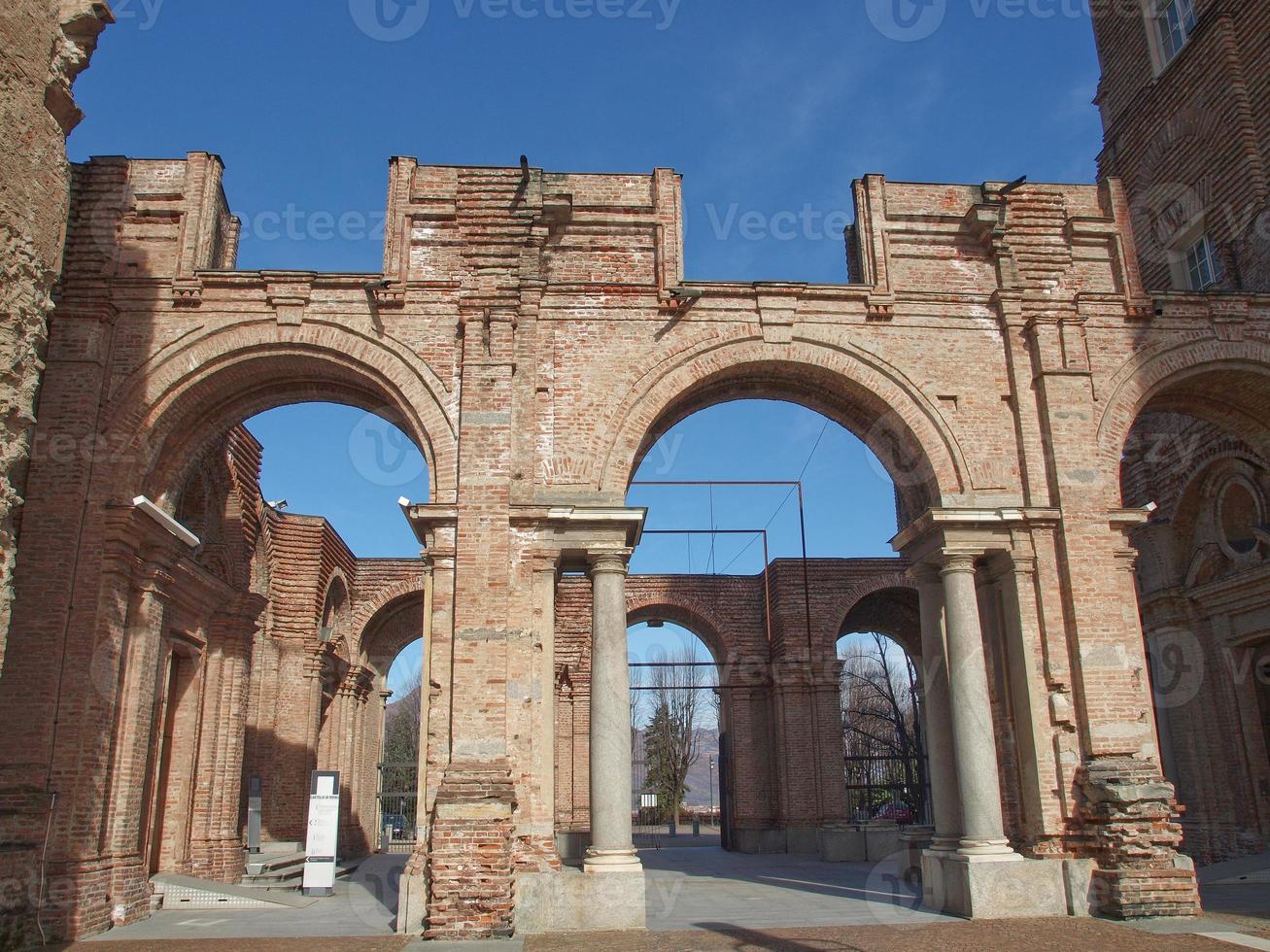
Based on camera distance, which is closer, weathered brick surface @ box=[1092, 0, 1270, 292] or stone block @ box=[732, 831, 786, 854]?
weathered brick surface @ box=[1092, 0, 1270, 292]

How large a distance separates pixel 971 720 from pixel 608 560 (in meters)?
4.47

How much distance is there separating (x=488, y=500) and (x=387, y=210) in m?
4.13

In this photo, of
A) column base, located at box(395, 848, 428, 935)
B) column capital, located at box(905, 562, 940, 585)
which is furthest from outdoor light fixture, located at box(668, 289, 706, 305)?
column base, located at box(395, 848, 428, 935)

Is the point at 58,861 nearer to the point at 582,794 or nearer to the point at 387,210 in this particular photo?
the point at 387,210

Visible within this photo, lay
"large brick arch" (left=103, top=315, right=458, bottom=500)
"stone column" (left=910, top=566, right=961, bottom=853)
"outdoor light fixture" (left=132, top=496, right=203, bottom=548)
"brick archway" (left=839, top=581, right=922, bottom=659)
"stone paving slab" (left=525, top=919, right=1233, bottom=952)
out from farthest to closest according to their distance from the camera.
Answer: "brick archway" (left=839, top=581, right=922, bottom=659) < "stone column" (left=910, top=566, right=961, bottom=853) < "large brick arch" (left=103, top=315, right=458, bottom=500) < "outdoor light fixture" (left=132, top=496, right=203, bottom=548) < "stone paving slab" (left=525, top=919, right=1233, bottom=952)

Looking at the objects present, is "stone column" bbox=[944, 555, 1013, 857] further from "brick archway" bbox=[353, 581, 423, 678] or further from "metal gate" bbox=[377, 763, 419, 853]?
"metal gate" bbox=[377, 763, 419, 853]

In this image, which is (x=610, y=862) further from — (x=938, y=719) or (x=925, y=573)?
(x=925, y=573)

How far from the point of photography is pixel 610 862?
10406 mm

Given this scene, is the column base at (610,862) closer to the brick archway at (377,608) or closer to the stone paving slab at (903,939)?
the stone paving slab at (903,939)

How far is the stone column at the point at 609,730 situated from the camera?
1052 centimetres

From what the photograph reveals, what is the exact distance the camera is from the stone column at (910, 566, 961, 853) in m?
11.6

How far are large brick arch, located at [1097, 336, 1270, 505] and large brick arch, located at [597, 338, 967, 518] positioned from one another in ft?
6.56

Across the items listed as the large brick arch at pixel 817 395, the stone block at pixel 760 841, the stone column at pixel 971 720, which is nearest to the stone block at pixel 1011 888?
the stone column at pixel 971 720

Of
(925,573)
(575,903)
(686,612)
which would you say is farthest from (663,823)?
(575,903)
